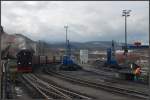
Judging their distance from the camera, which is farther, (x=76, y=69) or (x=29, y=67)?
(x=76, y=69)

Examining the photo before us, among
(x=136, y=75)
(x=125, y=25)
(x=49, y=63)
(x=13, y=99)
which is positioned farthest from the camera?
(x=125, y=25)

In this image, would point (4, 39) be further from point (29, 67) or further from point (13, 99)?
point (29, 67)

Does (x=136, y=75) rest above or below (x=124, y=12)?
below

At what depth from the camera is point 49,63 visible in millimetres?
74188

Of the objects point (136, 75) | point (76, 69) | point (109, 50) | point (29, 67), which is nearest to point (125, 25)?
point (109, 50)

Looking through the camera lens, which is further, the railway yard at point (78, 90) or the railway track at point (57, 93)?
the railway yard at point (78, 90)

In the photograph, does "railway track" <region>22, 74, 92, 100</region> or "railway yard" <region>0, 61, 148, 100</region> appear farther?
"railway yard" <region>0, 61, 148, 100</region>

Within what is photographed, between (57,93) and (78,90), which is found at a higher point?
(57,93)

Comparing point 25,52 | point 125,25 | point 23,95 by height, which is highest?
point 125,25

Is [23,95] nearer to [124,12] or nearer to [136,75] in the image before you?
[136,75]

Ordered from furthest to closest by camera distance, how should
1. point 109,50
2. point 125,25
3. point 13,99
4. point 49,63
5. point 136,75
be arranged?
point 125,25, point 49,63, point 109,50, point 136,75, point 13,99

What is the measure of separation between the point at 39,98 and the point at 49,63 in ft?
166

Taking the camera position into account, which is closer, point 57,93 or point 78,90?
point 57,93

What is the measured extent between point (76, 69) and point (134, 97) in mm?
40818
